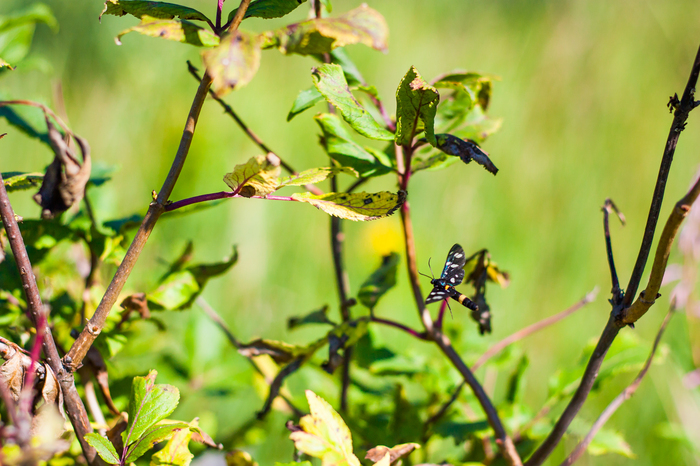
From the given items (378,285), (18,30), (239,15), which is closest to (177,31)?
(239,15)

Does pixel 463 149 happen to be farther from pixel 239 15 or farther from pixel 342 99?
pixel 239 15

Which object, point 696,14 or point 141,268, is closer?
point 141,268

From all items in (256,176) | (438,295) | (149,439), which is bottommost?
(149,439)

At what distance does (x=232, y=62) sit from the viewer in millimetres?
476

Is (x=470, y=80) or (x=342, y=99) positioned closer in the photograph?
(x=342, y=99)

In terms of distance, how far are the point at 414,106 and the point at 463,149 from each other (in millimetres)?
99

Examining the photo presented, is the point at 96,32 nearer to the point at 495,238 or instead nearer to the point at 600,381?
the point at 495,238

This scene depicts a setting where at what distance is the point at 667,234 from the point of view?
21.5 inches

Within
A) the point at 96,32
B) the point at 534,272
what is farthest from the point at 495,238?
the point at 96,32

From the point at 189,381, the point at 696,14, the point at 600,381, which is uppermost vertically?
the point at 696,14

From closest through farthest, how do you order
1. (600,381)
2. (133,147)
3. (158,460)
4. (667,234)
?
1. (667,234)
2. (158,460)
3. (600,381)
4. (133,147)

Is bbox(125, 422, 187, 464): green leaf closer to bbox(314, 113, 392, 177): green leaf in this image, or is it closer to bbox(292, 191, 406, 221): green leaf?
bbox(292, 191, 406, 221): green leaf

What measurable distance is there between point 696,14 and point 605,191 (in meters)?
1.86

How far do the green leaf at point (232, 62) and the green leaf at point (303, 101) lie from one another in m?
0.27
